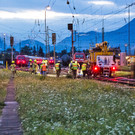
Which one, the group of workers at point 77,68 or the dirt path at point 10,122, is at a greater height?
the group of workers at point 77,68

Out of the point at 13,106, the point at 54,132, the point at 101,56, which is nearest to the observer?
the point at 54,132

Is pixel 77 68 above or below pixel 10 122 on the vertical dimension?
above

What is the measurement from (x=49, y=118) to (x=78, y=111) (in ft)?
3.46

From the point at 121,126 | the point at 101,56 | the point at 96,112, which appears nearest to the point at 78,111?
the point at 96,112

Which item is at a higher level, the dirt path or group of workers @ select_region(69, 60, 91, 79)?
group of workers @ select_region(69, 60, 91, 79)

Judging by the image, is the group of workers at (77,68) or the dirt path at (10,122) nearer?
the dirt path at (10,122)

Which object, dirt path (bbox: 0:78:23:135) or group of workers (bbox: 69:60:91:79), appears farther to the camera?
group of workers (bbox: 69:60:91:79)

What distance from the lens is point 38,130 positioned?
806 centimetres

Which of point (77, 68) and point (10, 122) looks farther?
point (77, 68)

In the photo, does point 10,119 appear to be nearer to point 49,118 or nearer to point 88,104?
point 49,118

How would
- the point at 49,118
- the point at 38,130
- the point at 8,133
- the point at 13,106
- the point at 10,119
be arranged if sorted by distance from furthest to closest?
the point at 13,106
the point at 10,119
the point at 49,118
the point at 8,133
the point at 38,130

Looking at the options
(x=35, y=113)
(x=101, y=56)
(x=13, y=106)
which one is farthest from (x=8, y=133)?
(x=101, y=56)

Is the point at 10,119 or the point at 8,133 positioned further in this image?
the point at 10,119

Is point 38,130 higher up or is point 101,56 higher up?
point 101,56
